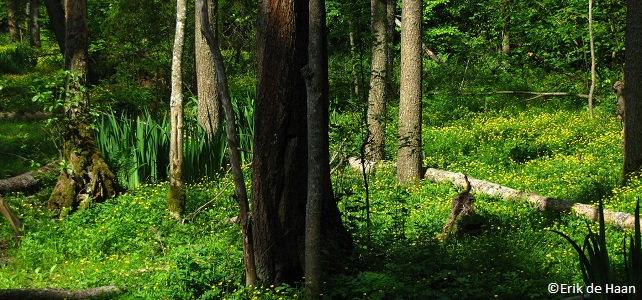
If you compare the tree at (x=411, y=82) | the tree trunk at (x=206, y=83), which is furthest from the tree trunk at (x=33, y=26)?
the tree at (x=411, y=82)

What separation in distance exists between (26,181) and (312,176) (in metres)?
6.95

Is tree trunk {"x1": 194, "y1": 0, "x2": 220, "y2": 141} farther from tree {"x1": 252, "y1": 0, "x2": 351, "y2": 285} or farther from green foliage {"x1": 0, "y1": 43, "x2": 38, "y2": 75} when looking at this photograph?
green foliage {"x1": 0, "y1": 43, "x2": 38, "y2": 75}

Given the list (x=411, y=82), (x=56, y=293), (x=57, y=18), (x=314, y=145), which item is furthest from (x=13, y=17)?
(x=314, y=145)

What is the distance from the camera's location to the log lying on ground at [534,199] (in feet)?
27.2

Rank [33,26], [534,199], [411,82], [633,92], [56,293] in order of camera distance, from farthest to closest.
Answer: [33,26] → [411,82] → [633,92] → [534,199] → [56,293]

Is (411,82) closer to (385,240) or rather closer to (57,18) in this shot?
(385,240)

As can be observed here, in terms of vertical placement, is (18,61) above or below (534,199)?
above

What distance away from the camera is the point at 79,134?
32.0ft

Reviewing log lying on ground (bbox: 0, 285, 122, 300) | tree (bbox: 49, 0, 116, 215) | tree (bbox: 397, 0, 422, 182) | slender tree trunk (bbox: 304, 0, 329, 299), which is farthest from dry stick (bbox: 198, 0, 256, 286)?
tree (bbox: 397, 0, 422, 182)

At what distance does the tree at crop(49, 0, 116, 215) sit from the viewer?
31.4 feet

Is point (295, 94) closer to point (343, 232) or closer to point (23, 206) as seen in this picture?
point (343, 232)

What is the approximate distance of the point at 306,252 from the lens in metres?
5.65

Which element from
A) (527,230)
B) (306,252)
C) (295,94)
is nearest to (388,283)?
(306,252)

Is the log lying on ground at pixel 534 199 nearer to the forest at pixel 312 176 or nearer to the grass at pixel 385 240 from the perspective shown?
the forest at pixel 312 176
